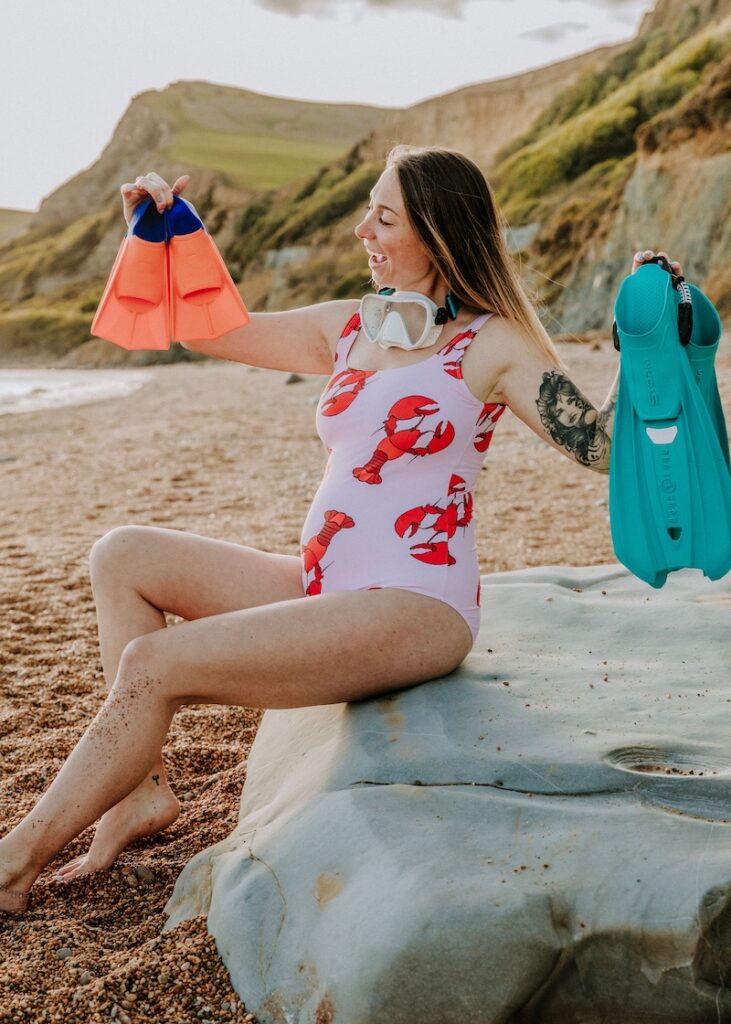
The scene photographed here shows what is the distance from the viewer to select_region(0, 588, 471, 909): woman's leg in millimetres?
2137

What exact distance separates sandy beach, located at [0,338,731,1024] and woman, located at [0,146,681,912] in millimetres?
185

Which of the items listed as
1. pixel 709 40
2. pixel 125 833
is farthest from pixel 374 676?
pixel 709 40

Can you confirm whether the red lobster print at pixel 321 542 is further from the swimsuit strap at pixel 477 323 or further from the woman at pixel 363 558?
the swimsuit strap at pixel 477 323

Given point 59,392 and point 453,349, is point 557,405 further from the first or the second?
point 59,392

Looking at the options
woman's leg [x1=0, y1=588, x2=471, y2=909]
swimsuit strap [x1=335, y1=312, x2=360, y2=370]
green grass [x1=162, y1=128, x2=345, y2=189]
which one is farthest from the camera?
green grass [x1=162, y1=128, x2=345, y2=189]

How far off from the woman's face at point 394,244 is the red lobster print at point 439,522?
0.55 m

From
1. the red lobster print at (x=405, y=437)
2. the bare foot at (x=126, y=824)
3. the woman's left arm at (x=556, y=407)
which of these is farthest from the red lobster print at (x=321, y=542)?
the bare foot at (x=126, y=824)

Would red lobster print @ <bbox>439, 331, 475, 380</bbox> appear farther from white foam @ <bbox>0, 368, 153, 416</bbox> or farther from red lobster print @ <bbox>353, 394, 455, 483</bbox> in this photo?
white foam @ <bbox>0, 368, 153, 416</bbox>

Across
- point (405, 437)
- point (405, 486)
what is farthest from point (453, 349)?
point (405, 486)

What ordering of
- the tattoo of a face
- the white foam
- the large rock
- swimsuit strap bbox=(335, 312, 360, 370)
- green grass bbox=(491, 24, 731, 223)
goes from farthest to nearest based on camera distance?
green grass bbox=(491, 24, 731, 223) → the white foam → swimsuit strap bbox=(335, 312, 360, 370) → the tattoo of a face → the large rock

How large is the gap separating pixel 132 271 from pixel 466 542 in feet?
3.96

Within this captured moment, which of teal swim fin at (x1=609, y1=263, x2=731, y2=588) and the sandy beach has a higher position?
teal swim fin at (x1=609, y1=263, x2=731, y2=588)

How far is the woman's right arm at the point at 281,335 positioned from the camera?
279 cm

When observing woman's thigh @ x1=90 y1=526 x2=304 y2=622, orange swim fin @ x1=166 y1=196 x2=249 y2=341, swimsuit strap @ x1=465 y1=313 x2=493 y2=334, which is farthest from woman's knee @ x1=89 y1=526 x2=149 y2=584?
swimsuit strap @ x1=465 y1=313 x2=493 y2=334
